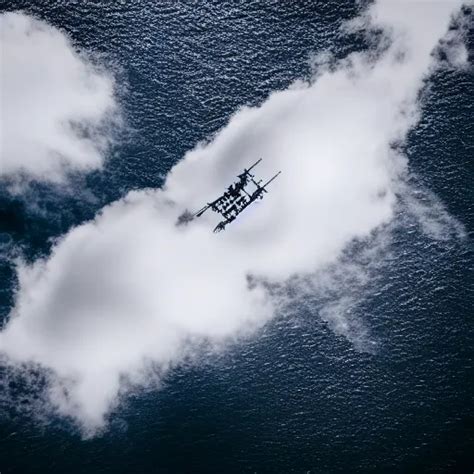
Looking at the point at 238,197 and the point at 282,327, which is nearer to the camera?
the point at 238,197

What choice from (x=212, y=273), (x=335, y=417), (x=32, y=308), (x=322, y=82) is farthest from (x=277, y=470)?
(x=322, y=82)

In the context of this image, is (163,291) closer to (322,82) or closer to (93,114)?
(93,114)

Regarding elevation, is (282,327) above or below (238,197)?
below

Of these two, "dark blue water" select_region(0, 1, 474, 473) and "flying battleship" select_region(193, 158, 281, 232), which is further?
"dark blue water" select_region(0, 1, 474, 473)
